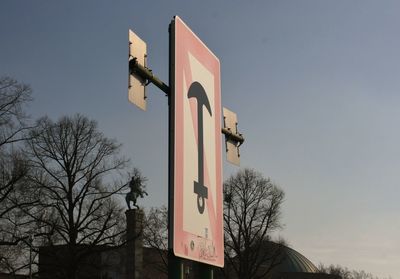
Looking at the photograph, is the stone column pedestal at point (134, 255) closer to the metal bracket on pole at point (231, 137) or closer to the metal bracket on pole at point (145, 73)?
the metal bracket on pole at point (231, 137)

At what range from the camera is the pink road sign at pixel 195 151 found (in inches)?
257

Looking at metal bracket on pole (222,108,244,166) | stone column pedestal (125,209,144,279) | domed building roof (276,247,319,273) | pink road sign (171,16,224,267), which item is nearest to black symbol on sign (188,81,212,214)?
pink road sign (171,16,224,267)

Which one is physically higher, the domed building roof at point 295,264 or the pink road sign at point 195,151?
the domed building roof at point 295,264

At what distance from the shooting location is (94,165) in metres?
33.4

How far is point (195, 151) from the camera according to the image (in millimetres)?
7117

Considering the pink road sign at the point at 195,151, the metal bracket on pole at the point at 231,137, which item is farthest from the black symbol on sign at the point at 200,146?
the metal bracket on pole at the point at 231,137

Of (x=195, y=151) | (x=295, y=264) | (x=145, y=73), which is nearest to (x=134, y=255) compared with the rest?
(x=195, y=151)

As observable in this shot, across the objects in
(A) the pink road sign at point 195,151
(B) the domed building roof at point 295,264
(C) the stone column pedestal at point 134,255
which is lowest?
(A) the pink road sign at point 195,151

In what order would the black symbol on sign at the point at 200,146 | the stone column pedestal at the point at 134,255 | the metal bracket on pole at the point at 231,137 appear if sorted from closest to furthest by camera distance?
the black symbol on sign at the point at 200,146, the metal bracket on pole at the point at 231,137, the stone column pedestal at the point at 134,255

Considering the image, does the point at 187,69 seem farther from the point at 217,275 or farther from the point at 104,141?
the point at 217,275

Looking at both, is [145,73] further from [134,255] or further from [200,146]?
[134,255]

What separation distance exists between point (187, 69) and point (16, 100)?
1900cm

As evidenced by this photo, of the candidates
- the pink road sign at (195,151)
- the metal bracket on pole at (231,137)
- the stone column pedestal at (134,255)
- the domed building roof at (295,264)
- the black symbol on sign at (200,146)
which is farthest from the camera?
the domed building roof at (295,264)

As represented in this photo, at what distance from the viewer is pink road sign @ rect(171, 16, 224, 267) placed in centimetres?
652
